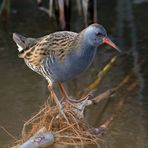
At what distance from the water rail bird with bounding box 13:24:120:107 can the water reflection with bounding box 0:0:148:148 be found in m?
0.76

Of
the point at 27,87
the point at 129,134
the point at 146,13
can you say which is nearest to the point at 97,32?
the point at 129,134

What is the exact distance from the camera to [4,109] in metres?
5.29

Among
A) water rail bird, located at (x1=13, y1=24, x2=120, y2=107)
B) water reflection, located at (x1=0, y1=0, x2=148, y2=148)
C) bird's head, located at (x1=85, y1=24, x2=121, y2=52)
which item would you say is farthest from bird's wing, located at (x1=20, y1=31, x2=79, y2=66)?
water reflection, located at (x1=0, y1=0, x2=148, y2=148)

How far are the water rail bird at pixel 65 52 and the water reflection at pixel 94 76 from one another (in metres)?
0.76

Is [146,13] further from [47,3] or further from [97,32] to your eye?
[97,32]

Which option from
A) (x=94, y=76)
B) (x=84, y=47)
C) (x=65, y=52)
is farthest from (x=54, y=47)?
(x=94, y=76)

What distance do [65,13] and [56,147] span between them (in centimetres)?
326

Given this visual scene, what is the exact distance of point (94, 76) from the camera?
5.82 meters

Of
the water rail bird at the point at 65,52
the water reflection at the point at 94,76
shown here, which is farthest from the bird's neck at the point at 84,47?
the water reflection at the point at 94,76

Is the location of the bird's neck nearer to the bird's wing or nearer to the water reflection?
the bird's wing

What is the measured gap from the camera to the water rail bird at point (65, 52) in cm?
389

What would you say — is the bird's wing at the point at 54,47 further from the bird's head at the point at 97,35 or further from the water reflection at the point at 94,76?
the water reflection at the point at 94,76

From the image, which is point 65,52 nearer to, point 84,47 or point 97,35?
point 84,47

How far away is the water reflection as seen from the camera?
190 inches
